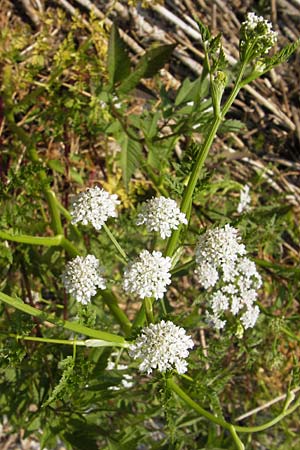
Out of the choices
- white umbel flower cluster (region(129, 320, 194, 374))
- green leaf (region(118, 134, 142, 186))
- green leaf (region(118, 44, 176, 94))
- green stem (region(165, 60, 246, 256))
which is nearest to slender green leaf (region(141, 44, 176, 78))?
green leaf (region(118, 44, 176, 94))

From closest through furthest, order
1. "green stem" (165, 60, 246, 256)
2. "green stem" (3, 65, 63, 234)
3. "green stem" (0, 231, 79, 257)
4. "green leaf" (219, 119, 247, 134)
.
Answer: "green stem" (165, 60, 246, 256), "green stem" (0, 231, 79, 257), "green leaf" (219, 119, 247, 134), "green stem" (3, 65, 63, 234)

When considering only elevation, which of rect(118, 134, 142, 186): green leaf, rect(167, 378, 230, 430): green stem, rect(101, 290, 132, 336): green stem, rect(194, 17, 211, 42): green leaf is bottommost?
rect(167, 378, 230, 430): green stem

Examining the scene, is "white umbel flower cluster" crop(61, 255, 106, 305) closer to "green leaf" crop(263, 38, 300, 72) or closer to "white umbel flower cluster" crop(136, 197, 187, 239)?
"white umbel flower cluster" crop(136, 197, 187, 239)

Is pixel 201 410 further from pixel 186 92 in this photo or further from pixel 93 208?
pixel 186 92

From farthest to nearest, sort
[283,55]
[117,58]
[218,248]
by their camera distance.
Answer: [117,58]
[218,248]
[283,55]

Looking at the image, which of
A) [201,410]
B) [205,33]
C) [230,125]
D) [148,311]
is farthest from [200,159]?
[201,410]

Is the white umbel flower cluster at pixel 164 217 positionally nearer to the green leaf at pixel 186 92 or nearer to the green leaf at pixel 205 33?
the green leaf at pixel 205 33

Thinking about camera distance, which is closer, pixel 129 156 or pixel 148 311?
pixel 148 311
